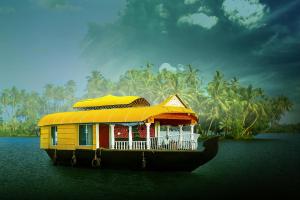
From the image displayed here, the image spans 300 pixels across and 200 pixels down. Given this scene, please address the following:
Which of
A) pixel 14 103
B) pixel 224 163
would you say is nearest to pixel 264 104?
pixel 224 163

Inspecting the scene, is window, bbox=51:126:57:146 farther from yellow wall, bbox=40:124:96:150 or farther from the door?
the door

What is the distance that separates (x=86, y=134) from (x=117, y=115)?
250 centimetres

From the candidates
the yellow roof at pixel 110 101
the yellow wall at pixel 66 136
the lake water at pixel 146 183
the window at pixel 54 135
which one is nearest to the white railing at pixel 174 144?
the lake water at pixel 146 183

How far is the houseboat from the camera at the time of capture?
20203mm

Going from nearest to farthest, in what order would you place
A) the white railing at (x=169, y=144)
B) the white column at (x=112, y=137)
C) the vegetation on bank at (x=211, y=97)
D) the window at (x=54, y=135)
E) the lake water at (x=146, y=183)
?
1. the lake water at (x=146, y=183)
2. the white railing at (x=169, y=144)
3. the white column at (x=112, y=137)
4. the window at (x=54, y=135)
5. the vegetation on bank at (x=211, y=97)

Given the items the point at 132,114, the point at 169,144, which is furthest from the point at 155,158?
the point at 132,114

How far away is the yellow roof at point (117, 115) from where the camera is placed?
20969 millimetres

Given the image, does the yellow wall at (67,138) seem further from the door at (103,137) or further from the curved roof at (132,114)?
the door at (103,137)

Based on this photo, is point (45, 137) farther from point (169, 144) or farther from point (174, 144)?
point (174, 144)

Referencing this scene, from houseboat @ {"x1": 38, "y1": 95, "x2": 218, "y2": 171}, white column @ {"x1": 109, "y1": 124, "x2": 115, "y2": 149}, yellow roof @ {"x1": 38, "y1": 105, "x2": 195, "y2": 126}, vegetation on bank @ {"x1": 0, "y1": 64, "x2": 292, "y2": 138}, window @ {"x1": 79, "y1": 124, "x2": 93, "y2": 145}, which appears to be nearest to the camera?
houseboat @ {"x1": 38, "y1": 95, "x2": 218, "y2": 171}

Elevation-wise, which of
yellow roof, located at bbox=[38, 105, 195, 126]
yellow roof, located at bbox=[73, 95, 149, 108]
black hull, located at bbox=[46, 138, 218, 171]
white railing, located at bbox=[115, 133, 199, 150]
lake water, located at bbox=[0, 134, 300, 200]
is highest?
yellow roof, located at bbox=[73, 95, 149, 108]

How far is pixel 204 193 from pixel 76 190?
5.18 m

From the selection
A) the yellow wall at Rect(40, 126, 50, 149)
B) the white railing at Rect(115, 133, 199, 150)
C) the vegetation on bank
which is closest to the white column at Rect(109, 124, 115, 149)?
the white railing at Rect(115, 133, 199, 150)

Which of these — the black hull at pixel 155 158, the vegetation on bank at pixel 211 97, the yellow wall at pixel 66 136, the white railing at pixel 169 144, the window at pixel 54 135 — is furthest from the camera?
the vegetation on bank at pixel 211 97
